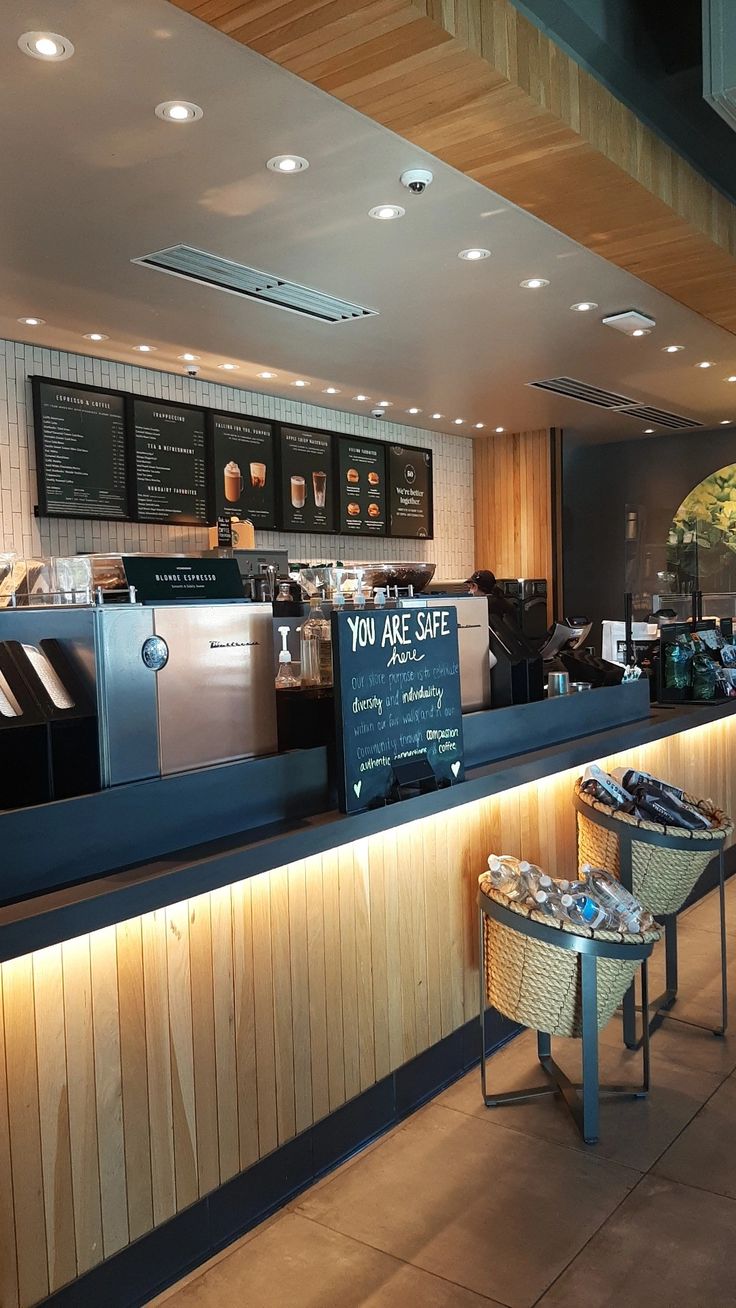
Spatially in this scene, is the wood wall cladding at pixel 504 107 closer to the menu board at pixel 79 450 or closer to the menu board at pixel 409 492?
the menu board at pixel 79 450

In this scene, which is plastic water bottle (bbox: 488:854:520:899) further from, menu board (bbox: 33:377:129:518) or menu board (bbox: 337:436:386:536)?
menu board (bbox: 337:436:386:536)

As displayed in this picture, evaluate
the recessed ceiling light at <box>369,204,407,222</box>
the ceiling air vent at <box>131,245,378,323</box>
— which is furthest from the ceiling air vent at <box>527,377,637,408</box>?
the recessed ceiling light at <box>369,204,407,222</box>

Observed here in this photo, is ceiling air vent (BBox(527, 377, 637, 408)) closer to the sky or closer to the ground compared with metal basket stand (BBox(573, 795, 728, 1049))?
closer to the sky

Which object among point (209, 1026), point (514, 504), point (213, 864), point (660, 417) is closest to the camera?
point (213, 864)

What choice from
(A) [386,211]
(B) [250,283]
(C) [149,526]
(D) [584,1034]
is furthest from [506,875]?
(C) [149,526]

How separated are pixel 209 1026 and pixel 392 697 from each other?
0.85 meters

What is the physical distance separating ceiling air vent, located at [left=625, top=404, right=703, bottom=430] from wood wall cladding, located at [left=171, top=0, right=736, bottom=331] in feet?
14.8

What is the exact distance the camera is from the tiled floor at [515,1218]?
6.47 feet

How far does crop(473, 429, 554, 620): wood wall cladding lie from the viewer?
9.41m

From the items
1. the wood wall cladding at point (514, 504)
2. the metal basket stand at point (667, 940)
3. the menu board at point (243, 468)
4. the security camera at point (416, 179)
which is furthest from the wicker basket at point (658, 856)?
the wood wall cladding at point (514, 504)

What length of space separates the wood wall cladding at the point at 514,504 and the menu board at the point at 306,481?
2.26 meters

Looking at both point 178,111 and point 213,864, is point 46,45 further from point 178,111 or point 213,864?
point 213,864

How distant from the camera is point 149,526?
6641 mm

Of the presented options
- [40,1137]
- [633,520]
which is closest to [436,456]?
[633,520]
